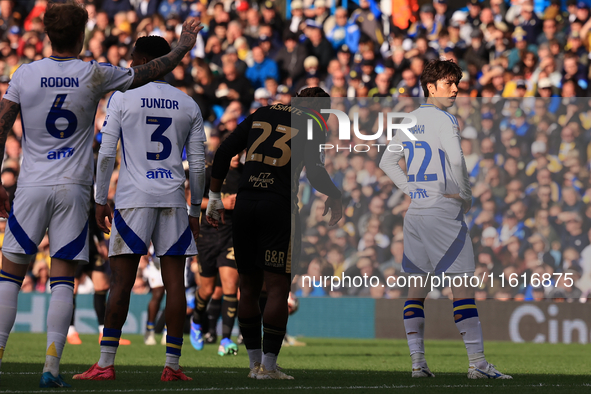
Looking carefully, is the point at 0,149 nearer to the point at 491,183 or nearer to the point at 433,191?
the point at 433,191

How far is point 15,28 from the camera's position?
20.3 m

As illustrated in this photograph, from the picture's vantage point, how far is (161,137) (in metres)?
6.05

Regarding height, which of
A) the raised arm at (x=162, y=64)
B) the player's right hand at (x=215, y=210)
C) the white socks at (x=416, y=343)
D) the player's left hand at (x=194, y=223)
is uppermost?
the raised arm at (x=162, y=64)

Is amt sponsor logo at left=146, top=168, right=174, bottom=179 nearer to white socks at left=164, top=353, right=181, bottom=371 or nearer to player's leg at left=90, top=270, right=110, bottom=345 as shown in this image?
white socks at left=164, top=353, right=181, bottom=371

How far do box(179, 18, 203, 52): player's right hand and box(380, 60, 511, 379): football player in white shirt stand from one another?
75.0 inches

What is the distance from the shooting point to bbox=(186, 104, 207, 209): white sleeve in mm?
6215

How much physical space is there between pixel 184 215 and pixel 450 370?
3.08 metres

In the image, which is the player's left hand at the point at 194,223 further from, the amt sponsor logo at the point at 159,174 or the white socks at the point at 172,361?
the white socks at the point at 172,361

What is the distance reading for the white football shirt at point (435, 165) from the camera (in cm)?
646

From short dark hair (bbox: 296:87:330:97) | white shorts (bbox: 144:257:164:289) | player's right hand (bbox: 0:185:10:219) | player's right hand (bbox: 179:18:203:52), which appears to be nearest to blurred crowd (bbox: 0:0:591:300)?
white shorts (bbox: 144:257:164:289)

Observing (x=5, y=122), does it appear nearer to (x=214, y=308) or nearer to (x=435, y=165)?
(x=435, y=165)

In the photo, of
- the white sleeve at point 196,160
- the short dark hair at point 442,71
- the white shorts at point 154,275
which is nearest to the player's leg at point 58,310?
the white sleeve at point 196,160

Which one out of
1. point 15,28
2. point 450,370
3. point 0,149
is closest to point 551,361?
point 450,370

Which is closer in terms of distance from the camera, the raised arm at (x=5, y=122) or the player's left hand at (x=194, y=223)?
the raised arm at (x=5, y=122)
